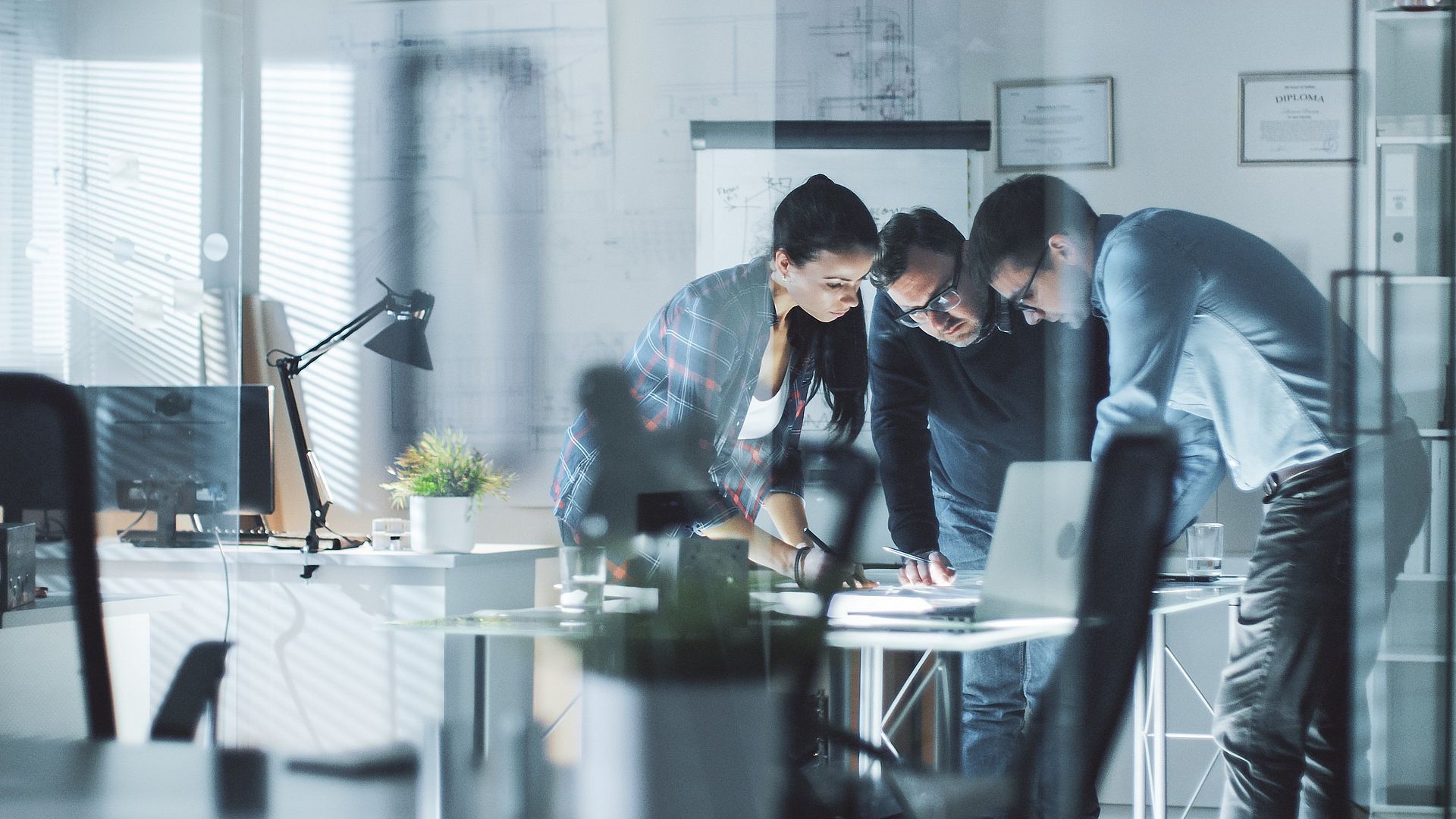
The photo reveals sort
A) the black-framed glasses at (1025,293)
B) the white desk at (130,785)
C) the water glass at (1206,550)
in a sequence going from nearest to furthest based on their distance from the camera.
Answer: the water glass at (1206,550), the black-framed glasses at (1025,293), the white desk at (130,785)

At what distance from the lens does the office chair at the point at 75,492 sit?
5.57 ft

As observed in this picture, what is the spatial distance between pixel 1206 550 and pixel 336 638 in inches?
49.6

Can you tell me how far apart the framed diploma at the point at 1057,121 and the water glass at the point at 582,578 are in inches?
31.7

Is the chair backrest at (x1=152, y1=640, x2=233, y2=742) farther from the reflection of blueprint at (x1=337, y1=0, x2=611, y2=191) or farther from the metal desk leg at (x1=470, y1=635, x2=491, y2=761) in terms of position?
the reflection of blueprint at (x1=337, y1=0, x2=611, y2=191)

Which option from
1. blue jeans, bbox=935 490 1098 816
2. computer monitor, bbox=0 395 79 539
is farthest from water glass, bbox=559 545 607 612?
computer monitor, bbox=0 395 79 539

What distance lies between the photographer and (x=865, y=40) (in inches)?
58.0

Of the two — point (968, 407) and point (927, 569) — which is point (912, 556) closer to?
point (927, 569)

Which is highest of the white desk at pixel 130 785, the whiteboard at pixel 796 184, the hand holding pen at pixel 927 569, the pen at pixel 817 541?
the whiteboard at pixel 796 184

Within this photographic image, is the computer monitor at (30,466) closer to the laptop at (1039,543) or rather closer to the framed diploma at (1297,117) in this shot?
the laptop at (1039,543)

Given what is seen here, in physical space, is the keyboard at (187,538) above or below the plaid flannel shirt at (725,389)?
below

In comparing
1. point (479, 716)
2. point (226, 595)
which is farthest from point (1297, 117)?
point (226, 595)

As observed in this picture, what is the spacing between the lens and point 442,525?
1.49 metres

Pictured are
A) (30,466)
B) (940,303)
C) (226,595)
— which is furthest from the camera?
(30,466)

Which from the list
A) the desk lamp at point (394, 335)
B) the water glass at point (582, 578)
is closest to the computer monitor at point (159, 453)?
the desk lamp at point (394, 335)
